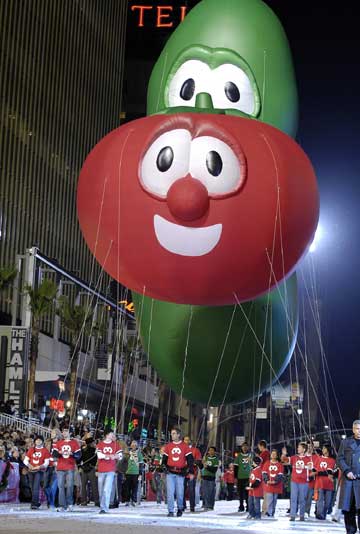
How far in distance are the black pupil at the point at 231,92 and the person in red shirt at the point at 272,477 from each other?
8.44 m

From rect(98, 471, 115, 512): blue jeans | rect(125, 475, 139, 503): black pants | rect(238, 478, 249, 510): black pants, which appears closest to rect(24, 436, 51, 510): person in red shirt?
rect(98, 471, 115, 512): blue jeans

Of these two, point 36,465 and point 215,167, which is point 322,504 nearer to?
point 36,465

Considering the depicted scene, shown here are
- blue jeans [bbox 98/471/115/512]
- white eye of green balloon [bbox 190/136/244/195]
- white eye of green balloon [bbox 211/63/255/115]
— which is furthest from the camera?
blue jeans [bbox 98/471/115/512]

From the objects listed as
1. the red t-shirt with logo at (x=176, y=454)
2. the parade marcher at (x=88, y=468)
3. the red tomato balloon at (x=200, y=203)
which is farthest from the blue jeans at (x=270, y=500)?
the red tomato balloon at (x=200, y=203)

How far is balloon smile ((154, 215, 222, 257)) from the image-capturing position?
13961mm

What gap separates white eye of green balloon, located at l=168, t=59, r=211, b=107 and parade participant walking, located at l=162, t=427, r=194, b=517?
6314 mm

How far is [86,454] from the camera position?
23391 mm

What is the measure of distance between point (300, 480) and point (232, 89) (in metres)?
8.51

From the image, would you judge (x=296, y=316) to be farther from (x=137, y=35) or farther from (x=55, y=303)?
(x=137, y=35)

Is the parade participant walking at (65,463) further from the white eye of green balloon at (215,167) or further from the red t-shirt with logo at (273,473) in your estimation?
the white eye of green balloon at (215,167)

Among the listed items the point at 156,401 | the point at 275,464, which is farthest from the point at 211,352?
the point at 156,401

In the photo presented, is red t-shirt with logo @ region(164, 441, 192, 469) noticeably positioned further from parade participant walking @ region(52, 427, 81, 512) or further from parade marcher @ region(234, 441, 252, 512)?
parade marcher @ region(234, 441, 252, 512)

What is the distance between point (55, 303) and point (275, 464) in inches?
1529

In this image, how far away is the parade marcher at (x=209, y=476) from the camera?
23.8 meters
